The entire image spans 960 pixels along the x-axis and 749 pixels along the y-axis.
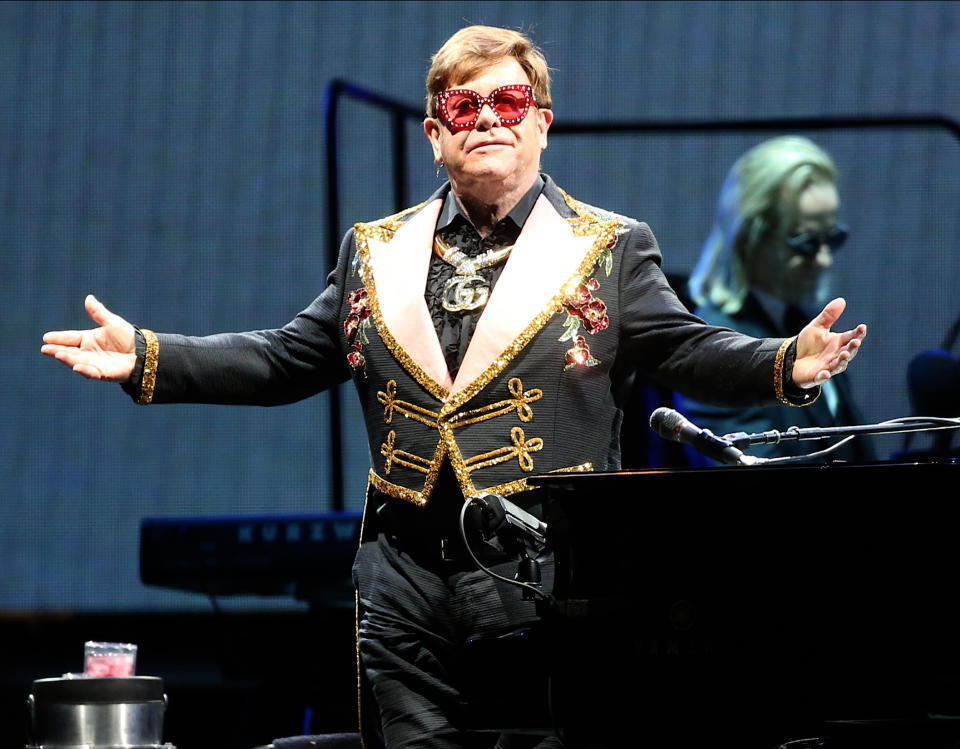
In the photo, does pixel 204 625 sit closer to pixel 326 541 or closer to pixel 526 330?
pixel 326 541

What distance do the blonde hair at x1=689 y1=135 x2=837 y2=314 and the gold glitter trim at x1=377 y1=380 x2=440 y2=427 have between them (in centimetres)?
187

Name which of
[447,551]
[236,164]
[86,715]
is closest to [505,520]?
[447,551]

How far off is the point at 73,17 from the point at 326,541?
2.54m

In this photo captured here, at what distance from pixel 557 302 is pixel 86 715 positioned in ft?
4.73

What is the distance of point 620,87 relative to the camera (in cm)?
475

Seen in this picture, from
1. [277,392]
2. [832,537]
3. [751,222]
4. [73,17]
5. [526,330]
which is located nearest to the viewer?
[832,537]

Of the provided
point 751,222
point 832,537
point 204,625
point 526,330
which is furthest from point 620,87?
point 832,537

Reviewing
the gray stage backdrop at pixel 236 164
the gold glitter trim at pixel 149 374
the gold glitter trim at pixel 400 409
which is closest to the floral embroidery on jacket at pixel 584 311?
the gold glitter trim at pixel 400 409

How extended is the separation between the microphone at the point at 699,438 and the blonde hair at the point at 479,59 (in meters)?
0.66

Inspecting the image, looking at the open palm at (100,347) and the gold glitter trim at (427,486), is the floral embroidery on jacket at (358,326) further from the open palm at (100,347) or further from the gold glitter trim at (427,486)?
the open palm at (100,347)

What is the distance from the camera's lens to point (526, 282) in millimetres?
2170

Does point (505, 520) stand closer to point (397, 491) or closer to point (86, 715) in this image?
point (397, 491)

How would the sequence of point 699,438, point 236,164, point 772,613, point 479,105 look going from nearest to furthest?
point 772,613 < point 699,438 < point 479,105 < point 236,164

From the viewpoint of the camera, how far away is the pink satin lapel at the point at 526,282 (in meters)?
2.12
